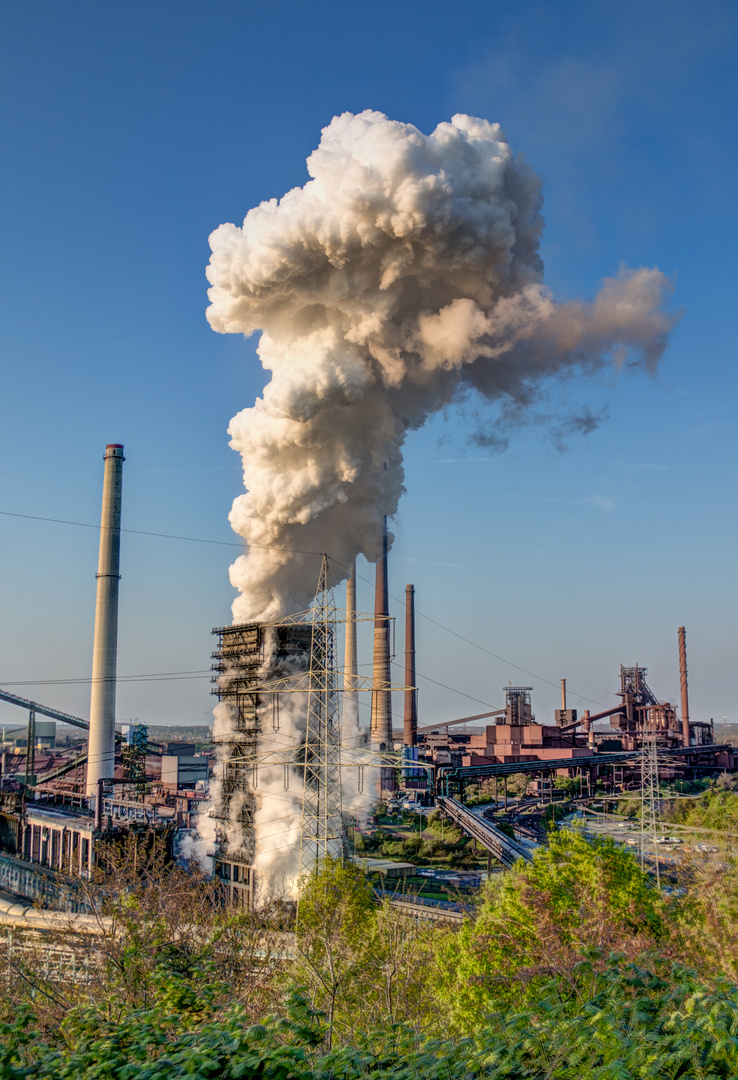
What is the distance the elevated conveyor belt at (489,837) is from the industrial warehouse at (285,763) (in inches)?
3.9

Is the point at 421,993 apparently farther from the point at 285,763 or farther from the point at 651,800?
the point at 651,800

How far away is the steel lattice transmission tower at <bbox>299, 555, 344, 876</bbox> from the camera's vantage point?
30078 mm

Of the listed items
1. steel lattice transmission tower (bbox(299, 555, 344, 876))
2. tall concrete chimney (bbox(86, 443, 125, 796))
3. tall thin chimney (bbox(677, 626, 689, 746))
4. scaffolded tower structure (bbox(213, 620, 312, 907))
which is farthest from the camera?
tall thin chimney (bbox(677, 626, 689, 746))

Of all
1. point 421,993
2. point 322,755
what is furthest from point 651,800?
point 421,993

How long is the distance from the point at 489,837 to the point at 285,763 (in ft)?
45.4

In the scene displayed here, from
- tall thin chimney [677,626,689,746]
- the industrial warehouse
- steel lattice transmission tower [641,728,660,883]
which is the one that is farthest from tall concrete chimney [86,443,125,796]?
tall thin chimney [677,626,689,746]

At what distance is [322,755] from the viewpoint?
31578 millimetres

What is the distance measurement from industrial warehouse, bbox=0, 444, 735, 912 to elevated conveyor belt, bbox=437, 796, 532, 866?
3.9 inches

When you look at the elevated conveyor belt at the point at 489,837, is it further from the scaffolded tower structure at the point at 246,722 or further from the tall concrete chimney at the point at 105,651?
the tall concrete chimney at the point at 105,651

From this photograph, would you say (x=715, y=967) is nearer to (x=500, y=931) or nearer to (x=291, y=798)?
(x=500, y=931)

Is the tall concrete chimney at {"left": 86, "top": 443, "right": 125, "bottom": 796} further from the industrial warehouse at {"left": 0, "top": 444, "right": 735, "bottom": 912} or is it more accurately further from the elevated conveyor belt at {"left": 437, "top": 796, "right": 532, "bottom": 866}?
the elevated conveyor belt at {"left": 437, "top": 796, "right": 532, "bottom": 866}

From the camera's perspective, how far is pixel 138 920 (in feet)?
56.1

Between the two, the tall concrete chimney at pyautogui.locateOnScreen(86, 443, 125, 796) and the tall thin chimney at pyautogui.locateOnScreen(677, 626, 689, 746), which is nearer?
the tall concrete chimney at pyautogui.locateOnScreen(86, 443, 125, 796)

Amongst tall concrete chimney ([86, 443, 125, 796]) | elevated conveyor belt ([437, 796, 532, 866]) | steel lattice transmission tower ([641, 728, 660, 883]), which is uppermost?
tall concrete chimney ([86, 443, 125, 796])
